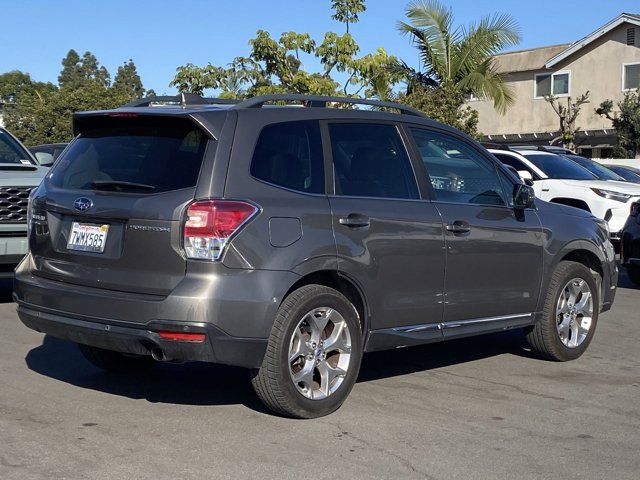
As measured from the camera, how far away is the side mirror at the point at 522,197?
7.05m

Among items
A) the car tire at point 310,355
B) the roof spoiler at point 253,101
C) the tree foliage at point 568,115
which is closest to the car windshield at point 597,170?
the roof spoiler at point 253,101

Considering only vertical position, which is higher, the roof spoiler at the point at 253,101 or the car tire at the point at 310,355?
the roof spoiler at the point at 253,101

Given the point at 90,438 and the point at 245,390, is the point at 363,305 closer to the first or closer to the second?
the point at 245,390

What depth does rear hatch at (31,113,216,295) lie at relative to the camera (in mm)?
5309

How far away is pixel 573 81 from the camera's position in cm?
4050

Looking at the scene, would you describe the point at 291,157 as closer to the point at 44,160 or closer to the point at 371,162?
the point at 371,162

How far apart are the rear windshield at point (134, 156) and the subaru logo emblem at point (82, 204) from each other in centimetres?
11

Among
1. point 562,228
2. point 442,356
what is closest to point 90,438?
point 442,356

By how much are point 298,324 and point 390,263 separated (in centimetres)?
84

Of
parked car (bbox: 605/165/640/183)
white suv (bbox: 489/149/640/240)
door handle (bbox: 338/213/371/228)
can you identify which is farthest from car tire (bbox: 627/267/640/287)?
parked car (bbox: 605/165/640/183)

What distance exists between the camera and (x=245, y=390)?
6391 millimetres

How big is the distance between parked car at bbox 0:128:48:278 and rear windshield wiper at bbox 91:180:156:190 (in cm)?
383

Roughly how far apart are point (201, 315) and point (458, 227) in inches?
83.9

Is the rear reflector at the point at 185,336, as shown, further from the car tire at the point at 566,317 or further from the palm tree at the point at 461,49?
the palm tree at the point at 461,49
